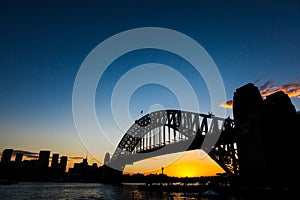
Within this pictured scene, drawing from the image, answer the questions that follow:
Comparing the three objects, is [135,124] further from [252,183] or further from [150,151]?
[252,183]

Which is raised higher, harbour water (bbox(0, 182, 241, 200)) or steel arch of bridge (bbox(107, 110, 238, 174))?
steel arch of bridge (bbox(107, 110, 238, 174))

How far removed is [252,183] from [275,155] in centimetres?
337

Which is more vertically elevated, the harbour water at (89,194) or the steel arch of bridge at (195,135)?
the steel arch of bridge at (195,135)

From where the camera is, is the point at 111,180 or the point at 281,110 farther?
the point at 111,180

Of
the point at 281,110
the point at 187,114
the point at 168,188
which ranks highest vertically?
the point at 187,114

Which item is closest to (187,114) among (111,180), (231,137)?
(231,137)

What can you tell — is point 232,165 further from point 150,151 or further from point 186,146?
point 150,151

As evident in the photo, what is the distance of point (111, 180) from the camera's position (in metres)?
131

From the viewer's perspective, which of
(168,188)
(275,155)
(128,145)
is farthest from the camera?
(128,145)

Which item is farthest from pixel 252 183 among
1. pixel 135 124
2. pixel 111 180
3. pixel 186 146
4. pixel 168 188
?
pixel 111 180

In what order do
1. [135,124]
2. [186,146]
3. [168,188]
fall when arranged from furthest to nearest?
[135,124] → [168,188] → [186,146]

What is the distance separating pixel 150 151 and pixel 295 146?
55.0 metres

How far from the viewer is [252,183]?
2053 centimetres

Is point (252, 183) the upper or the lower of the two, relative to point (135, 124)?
lower
